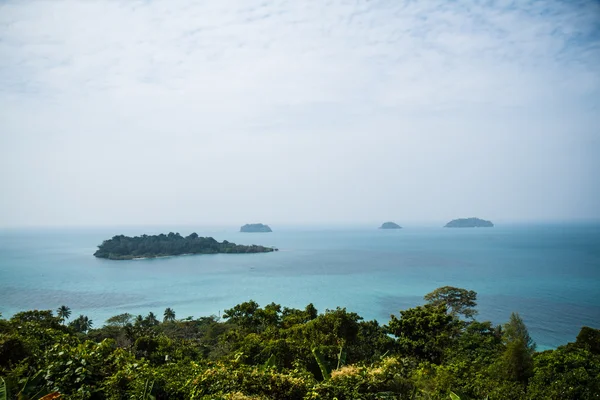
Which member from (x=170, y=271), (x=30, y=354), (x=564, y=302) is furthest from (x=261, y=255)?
(x=30, y=354)

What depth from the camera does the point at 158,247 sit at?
10306 centimetres

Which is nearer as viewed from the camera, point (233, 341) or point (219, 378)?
point (219, 378)

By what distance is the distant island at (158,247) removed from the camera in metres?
97.2

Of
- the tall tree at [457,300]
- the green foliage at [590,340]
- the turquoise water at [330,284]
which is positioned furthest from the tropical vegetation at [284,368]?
the turquoise water at [330,284]

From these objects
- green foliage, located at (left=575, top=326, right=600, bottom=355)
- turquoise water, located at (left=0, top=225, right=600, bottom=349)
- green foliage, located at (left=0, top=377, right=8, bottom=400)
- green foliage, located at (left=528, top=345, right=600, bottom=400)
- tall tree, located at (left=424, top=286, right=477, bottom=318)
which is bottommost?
turquoise water, located at (left=0, top=225, right=600, bottom=349)

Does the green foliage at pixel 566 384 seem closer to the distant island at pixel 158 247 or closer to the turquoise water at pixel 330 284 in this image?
the turquoise water at pixel 330 284

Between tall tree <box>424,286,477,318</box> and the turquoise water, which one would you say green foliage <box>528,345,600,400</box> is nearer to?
tall tree <box>424,286,477,318</box>

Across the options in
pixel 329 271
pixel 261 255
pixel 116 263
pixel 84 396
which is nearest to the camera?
pixel 84 396

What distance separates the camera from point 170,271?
73.9m

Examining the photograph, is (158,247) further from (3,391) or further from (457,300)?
(3,391)

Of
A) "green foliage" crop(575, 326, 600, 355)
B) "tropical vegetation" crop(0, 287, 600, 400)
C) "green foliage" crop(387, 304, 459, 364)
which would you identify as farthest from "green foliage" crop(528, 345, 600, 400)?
"green foliage" crop(575, 326, 600, 355)

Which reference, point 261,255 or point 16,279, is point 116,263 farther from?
point 261,255

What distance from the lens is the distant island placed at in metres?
97.2

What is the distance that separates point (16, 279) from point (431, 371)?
240ft
